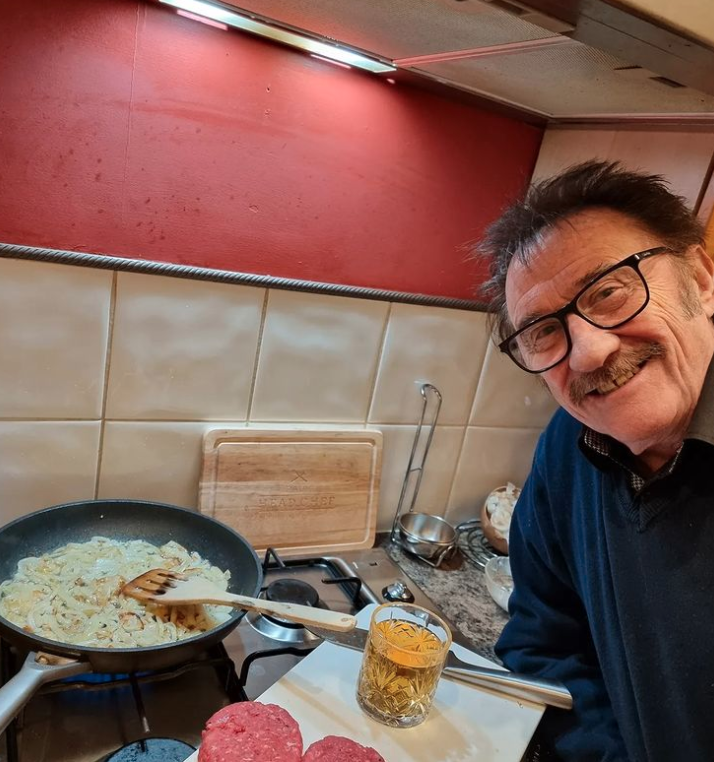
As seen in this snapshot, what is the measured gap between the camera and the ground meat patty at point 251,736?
67cm

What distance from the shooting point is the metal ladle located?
128 cm

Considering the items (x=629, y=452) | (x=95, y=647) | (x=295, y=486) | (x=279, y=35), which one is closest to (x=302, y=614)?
(x=95, y=647)

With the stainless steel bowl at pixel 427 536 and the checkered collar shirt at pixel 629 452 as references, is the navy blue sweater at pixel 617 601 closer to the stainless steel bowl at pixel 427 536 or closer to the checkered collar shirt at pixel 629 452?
the checkered collar shirt at pixel 629 452

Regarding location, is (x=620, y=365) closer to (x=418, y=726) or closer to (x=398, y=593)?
(x=418, y=726)

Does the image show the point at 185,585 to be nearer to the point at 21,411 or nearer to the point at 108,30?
the point at 21,411

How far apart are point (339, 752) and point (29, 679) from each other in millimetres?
356

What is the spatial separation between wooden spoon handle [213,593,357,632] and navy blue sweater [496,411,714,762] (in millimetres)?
349

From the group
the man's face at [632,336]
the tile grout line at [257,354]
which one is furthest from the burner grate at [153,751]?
the man's face at [632,336]

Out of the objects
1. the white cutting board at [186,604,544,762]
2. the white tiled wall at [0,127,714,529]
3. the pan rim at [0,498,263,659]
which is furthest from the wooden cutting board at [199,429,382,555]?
the white cutting board at [186,604,544,762]

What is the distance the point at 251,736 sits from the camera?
693 millimetres

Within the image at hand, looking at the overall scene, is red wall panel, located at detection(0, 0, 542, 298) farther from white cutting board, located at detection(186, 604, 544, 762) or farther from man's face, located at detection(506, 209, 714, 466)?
white cutting board, located at detection(186, 604, 544, 762)

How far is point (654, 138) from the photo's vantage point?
1.12 metres

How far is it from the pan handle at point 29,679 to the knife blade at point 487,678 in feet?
0.98

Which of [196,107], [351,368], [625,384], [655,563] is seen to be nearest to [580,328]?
[625,384]
